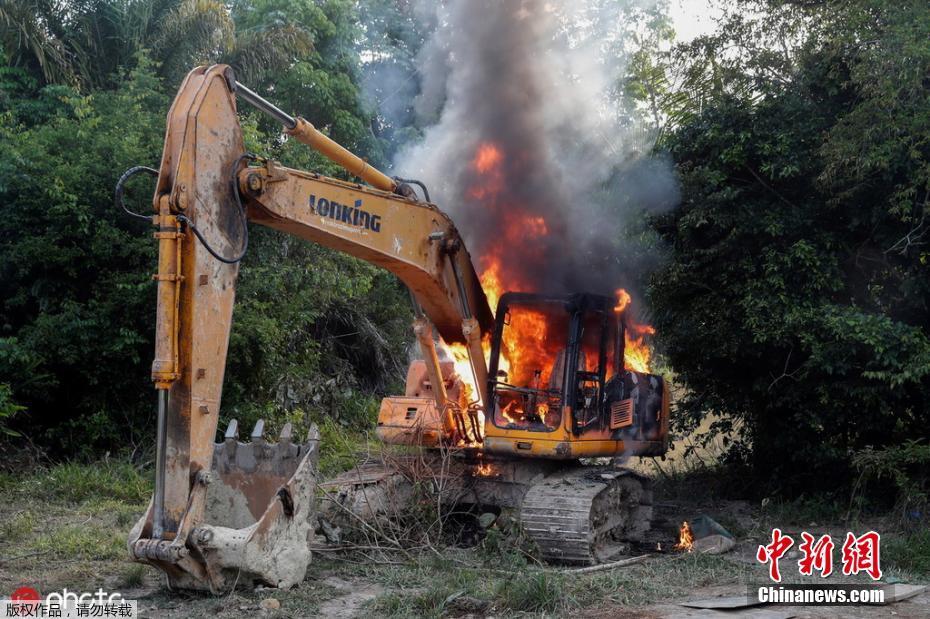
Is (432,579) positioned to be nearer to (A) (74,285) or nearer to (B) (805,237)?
(B) (805,237)

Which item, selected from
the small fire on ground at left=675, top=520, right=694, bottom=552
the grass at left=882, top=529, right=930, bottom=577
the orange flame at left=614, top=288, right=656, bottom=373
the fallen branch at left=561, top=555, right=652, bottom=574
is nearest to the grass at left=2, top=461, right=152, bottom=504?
the fallen branch at left=561, top=555, right=652, bottom=574

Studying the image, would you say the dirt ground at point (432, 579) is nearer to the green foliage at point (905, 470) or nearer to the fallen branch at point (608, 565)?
the fallen branch at point (608, 565)

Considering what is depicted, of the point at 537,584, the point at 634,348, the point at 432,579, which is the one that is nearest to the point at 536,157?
the point at 634,348

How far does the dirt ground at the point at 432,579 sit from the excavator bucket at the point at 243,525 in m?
0.19

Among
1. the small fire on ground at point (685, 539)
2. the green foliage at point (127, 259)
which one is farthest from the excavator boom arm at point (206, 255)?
the green foliage at point (127, 259)

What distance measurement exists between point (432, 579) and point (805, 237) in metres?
6.68

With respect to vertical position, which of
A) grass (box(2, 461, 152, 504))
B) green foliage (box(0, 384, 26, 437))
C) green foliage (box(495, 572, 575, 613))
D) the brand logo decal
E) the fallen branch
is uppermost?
the brand logo decal

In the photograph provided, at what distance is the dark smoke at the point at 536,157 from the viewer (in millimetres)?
11773

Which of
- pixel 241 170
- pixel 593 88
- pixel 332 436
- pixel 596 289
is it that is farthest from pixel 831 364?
pixel 332 436

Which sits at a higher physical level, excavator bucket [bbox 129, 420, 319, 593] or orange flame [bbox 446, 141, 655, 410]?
orange flame [bbox 446, 141, 655, 410]

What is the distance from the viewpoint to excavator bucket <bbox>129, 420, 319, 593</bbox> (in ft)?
24.2

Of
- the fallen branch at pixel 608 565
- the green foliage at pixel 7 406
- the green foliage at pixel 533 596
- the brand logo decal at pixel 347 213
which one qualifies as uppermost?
the brand logo decal at pixel 347 213

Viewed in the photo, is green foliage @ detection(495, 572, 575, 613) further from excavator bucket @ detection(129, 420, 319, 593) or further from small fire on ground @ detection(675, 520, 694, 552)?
small fire on ground @ detection(675, 520, 694, 552)

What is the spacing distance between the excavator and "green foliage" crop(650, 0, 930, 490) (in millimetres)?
2081
